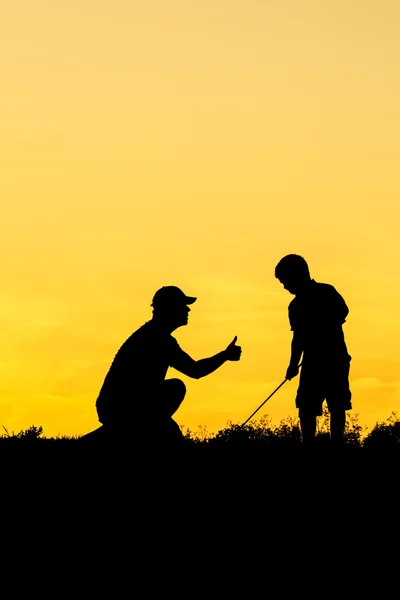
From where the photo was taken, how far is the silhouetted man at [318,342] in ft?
44.6

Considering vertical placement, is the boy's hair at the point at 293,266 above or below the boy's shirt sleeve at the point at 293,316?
above

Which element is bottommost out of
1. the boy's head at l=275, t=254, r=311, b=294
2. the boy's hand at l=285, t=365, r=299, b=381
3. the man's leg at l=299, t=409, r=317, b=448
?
the man's leg at l=299, t=409, r=317, b=448

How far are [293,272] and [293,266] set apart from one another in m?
0.07

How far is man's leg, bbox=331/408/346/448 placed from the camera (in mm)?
13852

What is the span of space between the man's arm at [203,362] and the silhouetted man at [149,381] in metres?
0.09

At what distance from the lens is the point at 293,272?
1360cm

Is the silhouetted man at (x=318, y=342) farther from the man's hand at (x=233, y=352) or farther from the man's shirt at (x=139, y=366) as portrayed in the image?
the man's shirt at (x=139, y=366)

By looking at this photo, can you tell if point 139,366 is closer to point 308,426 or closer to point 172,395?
point 172,395

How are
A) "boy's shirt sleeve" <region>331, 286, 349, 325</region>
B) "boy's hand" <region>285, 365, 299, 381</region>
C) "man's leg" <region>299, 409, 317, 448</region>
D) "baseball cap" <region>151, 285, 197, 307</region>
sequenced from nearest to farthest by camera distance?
"baseball cap" <region>151, 285, 197, 307</region>
"boy's shirt sleeve" <region>331, 286, 349, 325</region>
"man's leg" <region>299, 409, 317, 448</region>
"boy's hand" <region>285, 365, 299, 381</region>

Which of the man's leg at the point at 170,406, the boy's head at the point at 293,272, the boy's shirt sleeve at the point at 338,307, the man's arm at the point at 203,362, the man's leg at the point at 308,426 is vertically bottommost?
the man's leg at the point at 170,406

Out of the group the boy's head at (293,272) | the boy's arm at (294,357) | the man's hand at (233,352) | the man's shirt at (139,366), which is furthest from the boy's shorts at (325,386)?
the man's shirt at (139,366)

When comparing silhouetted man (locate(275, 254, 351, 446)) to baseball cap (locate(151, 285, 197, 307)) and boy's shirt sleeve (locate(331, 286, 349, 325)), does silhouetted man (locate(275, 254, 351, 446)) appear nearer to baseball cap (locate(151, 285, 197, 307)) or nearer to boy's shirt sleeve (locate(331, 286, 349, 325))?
boy's shirt sleeve (locate(331, 286, 349, 325))

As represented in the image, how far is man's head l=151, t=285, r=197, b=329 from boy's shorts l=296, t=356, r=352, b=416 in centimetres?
223

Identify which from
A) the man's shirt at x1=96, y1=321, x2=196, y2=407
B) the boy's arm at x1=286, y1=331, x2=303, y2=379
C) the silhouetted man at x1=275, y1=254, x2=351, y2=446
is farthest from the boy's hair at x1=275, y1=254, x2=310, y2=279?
the man's shirt at x1=96, y1=321, x2=196, y2=407
